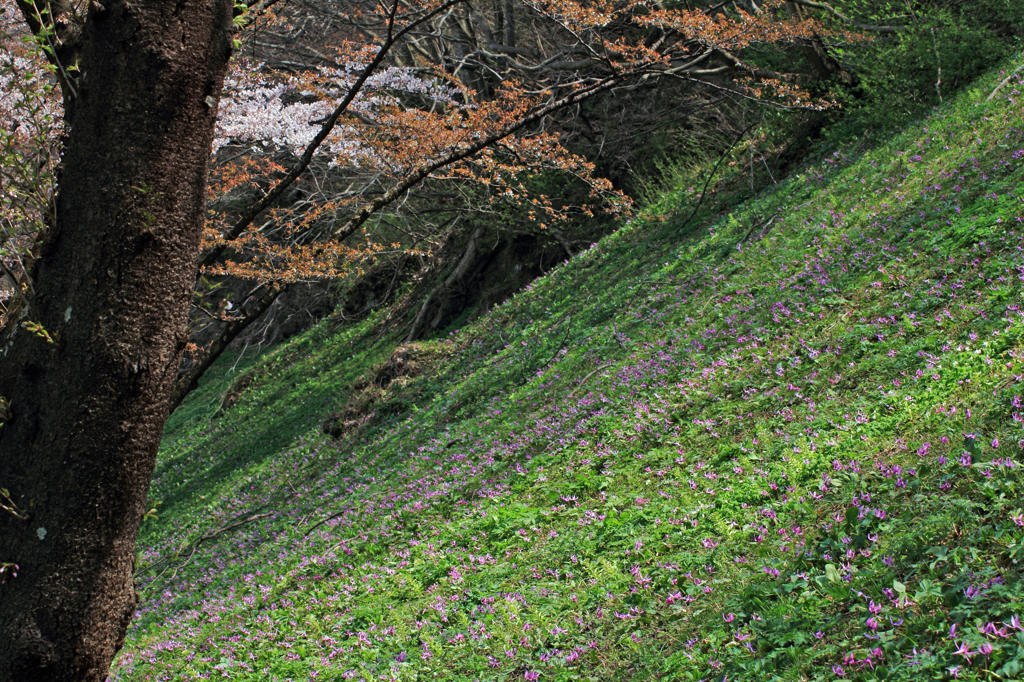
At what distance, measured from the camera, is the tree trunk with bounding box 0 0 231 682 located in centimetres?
260

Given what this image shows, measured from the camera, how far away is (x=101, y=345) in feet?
8.73

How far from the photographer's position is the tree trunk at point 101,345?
260 centimetres

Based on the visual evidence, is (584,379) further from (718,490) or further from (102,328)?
(102,328)

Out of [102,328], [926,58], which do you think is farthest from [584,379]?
[926,58]

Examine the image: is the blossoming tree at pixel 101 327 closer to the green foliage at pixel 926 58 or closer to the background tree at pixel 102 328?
the background tree at pixel 102 328

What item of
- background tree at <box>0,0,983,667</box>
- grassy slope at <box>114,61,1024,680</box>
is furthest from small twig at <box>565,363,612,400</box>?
background tree at <box>0,0,983,667</box>

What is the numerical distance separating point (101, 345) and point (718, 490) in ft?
11.5

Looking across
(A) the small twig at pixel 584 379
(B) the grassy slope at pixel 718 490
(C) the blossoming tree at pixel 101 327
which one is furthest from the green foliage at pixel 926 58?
(C) the blossoming tree at pixel 101 327

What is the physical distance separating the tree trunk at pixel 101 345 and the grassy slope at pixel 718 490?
1.31 m

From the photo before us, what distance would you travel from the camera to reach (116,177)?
271cm

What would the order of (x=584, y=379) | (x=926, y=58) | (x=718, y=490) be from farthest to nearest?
(x=926, y=58) → (x=584, y=379) → (x=718, y=490)

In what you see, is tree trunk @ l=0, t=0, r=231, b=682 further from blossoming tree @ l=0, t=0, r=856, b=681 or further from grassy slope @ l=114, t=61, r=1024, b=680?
grassy slope @ l=114, t=61, r=1024, b=680

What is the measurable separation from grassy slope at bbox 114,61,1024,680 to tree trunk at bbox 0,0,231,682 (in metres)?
1.31

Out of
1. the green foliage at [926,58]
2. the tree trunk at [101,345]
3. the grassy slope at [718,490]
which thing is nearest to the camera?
the tree trunk at [101,345]
